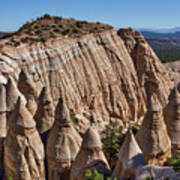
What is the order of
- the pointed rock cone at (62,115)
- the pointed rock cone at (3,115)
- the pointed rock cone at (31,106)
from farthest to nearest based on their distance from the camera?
the pointed rock cone at (31,106) < the pointed rock cone at (3,115) < the pointed rock cone at (62,115)

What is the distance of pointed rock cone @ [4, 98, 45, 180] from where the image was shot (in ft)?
34.6

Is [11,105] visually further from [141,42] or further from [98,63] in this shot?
[141,42]

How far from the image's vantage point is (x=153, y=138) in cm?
1082

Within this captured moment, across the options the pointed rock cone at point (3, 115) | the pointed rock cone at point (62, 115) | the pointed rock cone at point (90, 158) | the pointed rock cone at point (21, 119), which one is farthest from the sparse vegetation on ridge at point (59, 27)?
the pointed rock cone at point (90, 158)

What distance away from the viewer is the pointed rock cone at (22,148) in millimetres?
10555

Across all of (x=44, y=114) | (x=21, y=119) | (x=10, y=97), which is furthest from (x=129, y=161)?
(x=10, y=97)

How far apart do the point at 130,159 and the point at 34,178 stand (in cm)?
470

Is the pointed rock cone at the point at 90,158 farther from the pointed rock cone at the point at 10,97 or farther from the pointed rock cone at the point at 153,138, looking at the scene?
the pointed rock cone at the point at 10,97

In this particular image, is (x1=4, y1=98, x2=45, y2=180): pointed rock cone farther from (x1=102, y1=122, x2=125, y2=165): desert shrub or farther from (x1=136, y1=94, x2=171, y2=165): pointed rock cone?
Result: (x1=102, y1=122, x2=125, y2=165): desert shrub

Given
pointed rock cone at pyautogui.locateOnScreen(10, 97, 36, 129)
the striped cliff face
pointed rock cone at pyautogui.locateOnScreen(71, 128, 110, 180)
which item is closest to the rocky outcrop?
the striped cliff face

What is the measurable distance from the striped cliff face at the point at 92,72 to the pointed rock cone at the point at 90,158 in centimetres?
1320

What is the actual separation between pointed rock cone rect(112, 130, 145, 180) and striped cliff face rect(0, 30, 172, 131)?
14.6 meters

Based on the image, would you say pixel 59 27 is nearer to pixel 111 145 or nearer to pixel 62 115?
pixel 111 145

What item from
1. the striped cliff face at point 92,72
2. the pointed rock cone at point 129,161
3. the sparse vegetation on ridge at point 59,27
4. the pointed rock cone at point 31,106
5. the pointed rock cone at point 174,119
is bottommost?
the pointed rock cone at point 129,161
